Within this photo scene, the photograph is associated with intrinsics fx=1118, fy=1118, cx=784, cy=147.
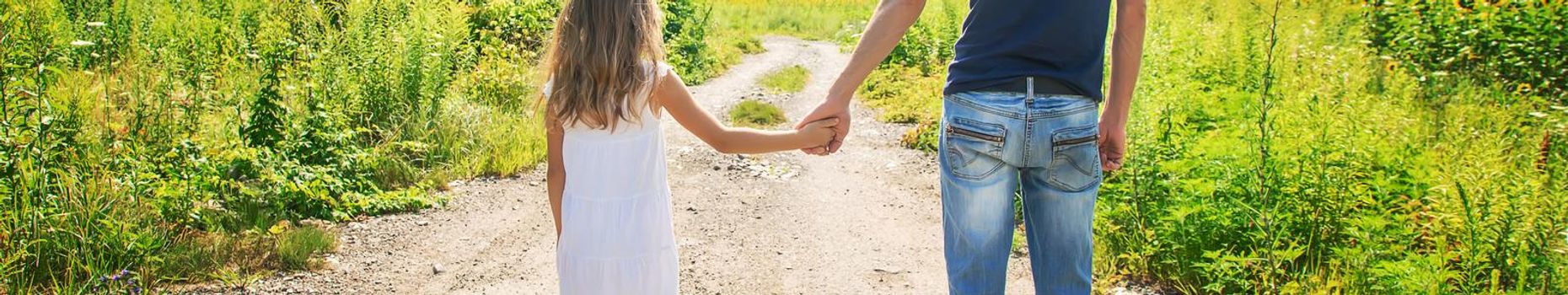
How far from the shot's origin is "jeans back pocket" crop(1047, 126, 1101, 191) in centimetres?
266

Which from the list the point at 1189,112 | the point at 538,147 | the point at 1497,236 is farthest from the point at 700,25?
the point at 1497,236

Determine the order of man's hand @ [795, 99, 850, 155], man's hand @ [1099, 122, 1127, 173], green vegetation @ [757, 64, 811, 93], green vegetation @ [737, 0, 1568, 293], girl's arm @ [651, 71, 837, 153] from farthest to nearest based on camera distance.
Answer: green vegetation @ [757, 64, 811, 93] < green vegetation @ [737, 0, 1568, 293] < man's hand @ [795, 99, 850, 155] < girl's arm @ [651, 71, 837, 153] < man's hand @ [1099, 122, 1127, 173]

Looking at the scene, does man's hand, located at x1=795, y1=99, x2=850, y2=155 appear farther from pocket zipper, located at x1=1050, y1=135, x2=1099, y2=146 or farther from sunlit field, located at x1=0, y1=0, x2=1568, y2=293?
sunlit field, located at x1=0, y1=0, x2=1568, y2=293

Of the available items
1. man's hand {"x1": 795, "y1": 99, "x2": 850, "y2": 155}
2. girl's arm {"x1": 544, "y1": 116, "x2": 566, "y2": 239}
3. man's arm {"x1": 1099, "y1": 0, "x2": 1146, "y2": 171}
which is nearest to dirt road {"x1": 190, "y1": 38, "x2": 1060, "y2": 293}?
man's hand {"x1": 795, "y1": 99, "x2": 850, "y2": 155}

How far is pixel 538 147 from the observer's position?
7.99 metres

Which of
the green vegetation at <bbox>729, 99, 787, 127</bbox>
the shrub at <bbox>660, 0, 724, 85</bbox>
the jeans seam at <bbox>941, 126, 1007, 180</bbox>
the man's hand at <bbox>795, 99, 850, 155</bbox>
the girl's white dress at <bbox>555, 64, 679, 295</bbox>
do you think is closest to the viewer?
the jeans seam at <bbox>941, 126, 1007, 180</bbox>

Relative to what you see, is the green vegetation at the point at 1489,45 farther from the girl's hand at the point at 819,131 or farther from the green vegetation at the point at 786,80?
the green vegetation at the point at 786,80

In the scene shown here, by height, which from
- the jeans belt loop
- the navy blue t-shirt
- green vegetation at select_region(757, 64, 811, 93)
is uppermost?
the navy blue t-shirt

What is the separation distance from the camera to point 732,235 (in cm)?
610

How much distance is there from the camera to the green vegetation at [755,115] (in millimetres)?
10000

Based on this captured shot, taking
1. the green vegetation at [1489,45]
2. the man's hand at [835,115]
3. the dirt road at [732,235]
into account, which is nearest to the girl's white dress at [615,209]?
the man's hand at [835,115]

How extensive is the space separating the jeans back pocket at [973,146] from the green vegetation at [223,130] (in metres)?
3.38

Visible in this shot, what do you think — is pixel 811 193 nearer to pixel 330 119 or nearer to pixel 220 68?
pixel 330 119

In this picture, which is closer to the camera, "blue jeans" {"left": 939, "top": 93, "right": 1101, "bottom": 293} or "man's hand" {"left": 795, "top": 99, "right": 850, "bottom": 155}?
"blue jeans" {"left": 939, "top": 93, "right": 1101, "bottom": 293}
